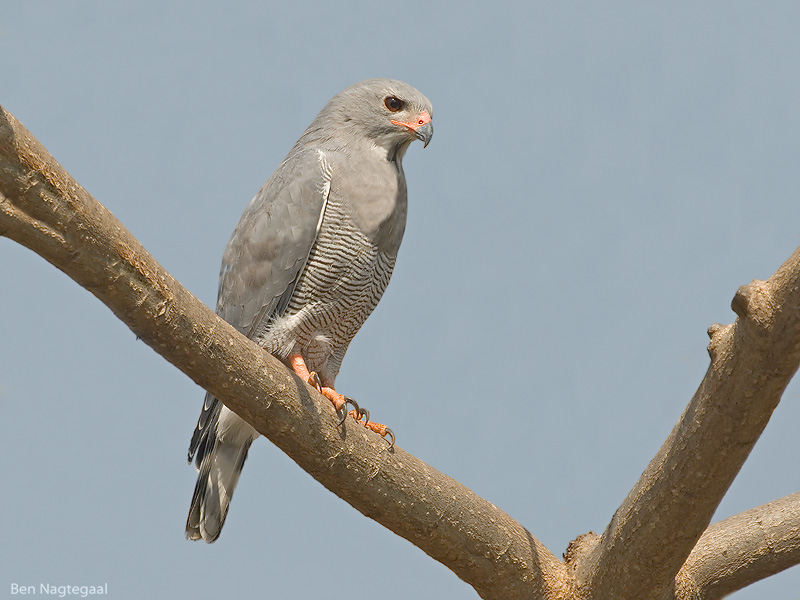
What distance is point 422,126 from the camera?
5.60 metres

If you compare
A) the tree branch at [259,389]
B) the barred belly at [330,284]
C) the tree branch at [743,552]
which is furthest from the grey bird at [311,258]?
the tree branch at [743,552]

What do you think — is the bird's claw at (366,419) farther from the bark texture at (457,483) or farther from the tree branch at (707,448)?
the tree branch at (707,448)

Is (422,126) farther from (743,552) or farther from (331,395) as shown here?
(743,552)

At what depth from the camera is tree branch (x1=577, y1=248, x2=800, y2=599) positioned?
317 cm

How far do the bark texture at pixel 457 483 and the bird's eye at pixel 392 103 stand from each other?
2.29 metres

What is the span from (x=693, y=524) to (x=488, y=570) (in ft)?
3.38

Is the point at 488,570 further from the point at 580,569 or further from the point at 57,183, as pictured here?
the point at 57,183

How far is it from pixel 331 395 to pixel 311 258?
1.07 metres

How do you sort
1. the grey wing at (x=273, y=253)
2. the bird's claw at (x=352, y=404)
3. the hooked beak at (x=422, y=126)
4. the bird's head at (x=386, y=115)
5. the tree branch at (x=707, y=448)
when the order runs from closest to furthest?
1. the tree branch at (x=707, y=448)
2. the bird's claw at (x=352, y=404)
3. the grey wing at (x=273, y=253)
4. the hooked beak at (x=422, y=126)
5. the bird's head at (x=386, y=115)

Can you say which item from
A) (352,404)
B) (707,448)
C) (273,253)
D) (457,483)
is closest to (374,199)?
(273,253)

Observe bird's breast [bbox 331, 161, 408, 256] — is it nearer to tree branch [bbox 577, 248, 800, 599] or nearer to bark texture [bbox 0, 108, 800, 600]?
bark texture [bbox 0, 108, 800, 600]

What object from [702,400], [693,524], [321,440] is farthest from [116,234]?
[693,524]

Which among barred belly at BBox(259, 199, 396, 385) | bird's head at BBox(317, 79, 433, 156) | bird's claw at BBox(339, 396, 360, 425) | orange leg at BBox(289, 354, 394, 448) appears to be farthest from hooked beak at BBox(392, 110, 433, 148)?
bird's claw at BBox(339, 396, 360, 425)

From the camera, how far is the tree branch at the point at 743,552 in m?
4.46
